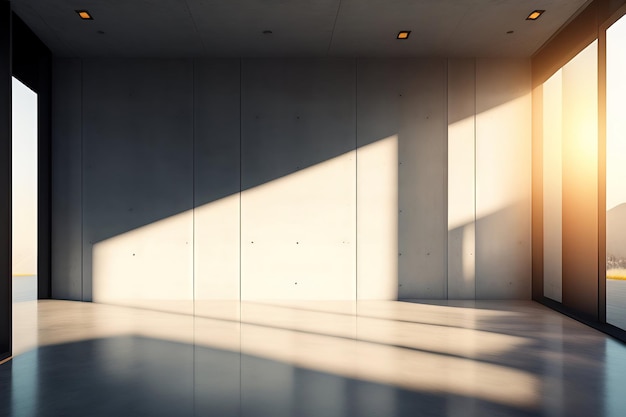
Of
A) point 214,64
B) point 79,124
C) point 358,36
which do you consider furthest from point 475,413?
point 79,124

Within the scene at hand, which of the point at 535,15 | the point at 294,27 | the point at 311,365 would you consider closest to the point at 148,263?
the point at 294,27

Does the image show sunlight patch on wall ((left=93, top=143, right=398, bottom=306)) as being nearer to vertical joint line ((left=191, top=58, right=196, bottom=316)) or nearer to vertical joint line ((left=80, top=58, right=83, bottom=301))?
vertical joint line ((left=191, top=58, right=196, bottom=316))

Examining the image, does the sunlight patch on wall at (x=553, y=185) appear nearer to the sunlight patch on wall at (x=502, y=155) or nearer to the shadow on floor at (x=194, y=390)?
the sunlight patch on wall at (x=502, y=155)

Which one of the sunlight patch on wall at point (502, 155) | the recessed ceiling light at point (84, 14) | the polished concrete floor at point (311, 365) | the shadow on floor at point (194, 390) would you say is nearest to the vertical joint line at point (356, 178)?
the polished concrete floor at point (311, 365)

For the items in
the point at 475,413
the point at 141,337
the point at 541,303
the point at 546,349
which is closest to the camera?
the point at 475,413

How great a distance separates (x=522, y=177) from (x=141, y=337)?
5.85 m

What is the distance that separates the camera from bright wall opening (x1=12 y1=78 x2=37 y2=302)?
753cm

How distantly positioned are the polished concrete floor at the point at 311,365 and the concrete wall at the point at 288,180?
1144mm

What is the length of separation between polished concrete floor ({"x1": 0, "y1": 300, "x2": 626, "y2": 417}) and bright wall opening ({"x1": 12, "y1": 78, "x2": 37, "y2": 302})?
7.39 ft

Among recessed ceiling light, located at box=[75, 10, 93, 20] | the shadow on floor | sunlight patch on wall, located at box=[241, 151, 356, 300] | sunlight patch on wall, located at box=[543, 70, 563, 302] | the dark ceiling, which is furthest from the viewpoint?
sunlight patch on wall, located at box=[241, 151, 356, 300]

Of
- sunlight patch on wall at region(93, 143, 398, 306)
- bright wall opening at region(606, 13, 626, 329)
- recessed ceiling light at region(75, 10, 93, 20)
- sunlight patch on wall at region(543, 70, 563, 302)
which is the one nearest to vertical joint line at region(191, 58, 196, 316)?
sunlight patch on wall at region(93, 143, 398, 306)

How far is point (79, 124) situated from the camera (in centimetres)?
769

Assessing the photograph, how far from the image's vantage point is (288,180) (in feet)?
25.3

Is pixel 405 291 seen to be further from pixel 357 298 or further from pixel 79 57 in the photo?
pixel 79 57
